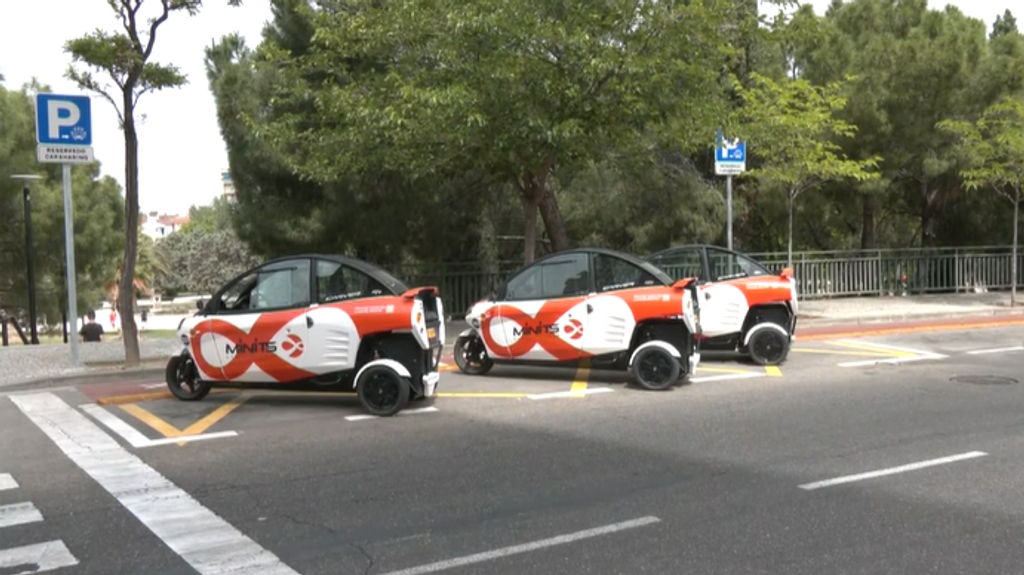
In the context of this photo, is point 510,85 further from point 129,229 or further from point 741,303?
point 129,229

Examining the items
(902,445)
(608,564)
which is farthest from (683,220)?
(608,564)

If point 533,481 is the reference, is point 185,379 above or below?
above

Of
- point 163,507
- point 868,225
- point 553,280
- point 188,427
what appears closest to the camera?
point 163,507

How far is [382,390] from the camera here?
29.1ft

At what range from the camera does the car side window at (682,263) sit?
12.1 metres

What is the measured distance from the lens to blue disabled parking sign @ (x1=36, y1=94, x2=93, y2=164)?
1185 cm

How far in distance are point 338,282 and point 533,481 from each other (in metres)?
3.73

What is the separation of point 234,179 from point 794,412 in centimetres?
1165

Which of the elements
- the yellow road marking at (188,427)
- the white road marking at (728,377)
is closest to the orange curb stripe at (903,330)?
the white road marking at (728,377)

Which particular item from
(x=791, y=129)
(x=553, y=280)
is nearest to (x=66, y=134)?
(x=553, y=280)

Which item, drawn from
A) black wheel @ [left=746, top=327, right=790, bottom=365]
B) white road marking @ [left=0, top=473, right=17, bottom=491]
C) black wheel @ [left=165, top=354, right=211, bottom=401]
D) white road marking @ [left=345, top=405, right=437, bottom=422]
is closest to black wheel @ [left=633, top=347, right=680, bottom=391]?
black wheel @ [left=746, top=327, right=790, bottom=365]

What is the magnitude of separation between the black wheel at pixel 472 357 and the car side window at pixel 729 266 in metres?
3.35

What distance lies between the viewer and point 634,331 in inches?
404

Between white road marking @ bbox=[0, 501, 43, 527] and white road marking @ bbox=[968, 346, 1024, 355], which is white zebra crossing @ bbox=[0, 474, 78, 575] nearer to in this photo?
white road marking @ bbox=[0, 501, 43, 527]
